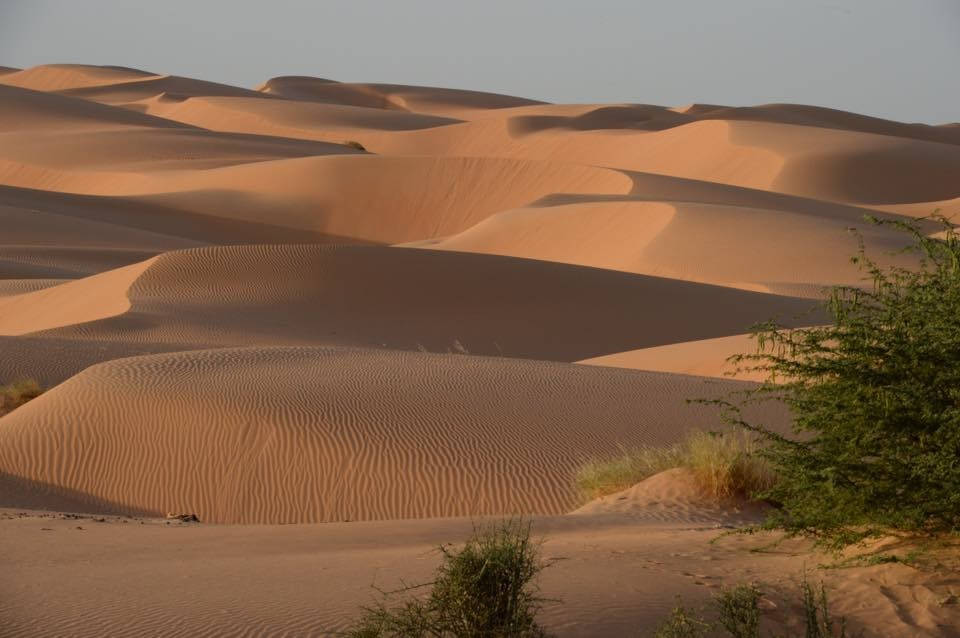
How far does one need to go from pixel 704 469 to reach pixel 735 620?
4.44 meters

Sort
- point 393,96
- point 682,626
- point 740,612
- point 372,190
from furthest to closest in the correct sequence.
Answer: point 393,96 < point 372,190 < point 740,612 < point 682,626

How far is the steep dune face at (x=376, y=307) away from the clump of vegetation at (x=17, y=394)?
0.81m

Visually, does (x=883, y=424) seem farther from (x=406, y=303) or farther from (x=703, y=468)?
(x=406, y=303)

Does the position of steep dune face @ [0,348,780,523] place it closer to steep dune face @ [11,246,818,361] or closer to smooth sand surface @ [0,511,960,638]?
smooth sand surface @ [0,511,960,638]

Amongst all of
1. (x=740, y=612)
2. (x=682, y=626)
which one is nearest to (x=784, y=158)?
(x=740, y=612)

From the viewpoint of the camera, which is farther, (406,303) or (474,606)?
(406,303)

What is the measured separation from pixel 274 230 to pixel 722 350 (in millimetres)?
29931

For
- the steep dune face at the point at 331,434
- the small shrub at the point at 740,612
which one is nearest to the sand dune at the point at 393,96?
the steep dune face at the point at 331,434

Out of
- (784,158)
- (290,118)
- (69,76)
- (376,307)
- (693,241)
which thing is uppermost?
(69,76)

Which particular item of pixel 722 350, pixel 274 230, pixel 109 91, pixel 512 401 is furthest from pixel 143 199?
pixel 109 91

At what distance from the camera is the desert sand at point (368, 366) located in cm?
664

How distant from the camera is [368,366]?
14.6 metres

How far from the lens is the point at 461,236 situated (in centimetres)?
3919

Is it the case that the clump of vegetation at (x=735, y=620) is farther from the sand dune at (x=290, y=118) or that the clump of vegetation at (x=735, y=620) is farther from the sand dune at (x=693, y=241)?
the sand dune at (x=290, y=118)
